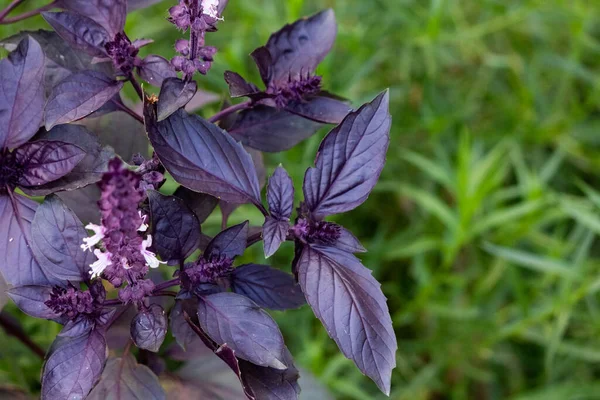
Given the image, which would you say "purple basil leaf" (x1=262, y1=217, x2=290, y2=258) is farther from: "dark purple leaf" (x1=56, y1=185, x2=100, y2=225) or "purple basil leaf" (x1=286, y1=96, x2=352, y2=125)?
"dark purple leaf" (x1=56, y1=185, x2=100, y2=225)

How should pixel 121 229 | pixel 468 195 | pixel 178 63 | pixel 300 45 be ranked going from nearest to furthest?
pixel 121 229
pixel 178 63
pixel 300 45
pixel 468 195

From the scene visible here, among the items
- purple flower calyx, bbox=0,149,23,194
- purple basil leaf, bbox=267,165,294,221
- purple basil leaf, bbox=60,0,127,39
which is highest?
purple basil leaf, bbox=60,0,127,39

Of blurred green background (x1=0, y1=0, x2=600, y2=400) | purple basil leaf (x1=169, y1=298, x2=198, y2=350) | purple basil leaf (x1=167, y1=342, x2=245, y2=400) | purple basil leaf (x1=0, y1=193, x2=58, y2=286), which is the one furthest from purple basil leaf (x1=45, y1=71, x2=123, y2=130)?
blurred green background (x1=0, y1=0, x2=600, y2=400)

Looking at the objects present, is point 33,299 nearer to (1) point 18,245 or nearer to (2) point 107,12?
(1) point 18,245

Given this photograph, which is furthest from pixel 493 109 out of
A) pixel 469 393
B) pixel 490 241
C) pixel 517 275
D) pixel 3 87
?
pixel 3 87

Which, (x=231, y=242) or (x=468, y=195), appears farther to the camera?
(x=468, y=195)

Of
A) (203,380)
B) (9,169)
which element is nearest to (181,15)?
(9,169)
